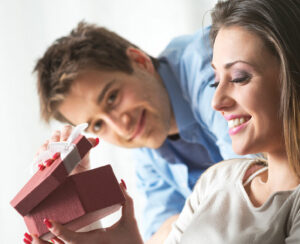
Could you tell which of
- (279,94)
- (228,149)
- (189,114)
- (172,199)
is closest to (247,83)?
(279,94)

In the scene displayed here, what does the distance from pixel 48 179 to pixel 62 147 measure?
82mm

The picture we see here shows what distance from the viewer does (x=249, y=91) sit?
2.77ft

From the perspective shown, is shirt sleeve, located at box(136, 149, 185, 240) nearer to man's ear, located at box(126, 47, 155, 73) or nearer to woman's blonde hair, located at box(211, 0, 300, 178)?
man's ear, located at box(126, 47, 155, 73)

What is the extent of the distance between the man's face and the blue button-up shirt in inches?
2.5

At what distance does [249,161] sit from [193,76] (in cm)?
56

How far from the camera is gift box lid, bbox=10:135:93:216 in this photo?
2.78 ft

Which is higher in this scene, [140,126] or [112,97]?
[112,97]

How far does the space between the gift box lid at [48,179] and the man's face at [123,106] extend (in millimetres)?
582

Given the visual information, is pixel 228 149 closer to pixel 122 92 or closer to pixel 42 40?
pixel 122 92

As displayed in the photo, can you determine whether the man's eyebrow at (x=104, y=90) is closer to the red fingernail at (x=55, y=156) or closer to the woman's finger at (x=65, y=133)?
the woman's finger at (x=65, y=133)

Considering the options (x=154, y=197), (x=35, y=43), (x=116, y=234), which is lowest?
(x=154, y=197)

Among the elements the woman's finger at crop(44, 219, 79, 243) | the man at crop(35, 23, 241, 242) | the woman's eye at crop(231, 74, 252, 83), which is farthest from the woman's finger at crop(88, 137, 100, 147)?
the man at crop(35, 23, 241, 242)

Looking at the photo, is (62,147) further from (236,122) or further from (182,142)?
(182,142)

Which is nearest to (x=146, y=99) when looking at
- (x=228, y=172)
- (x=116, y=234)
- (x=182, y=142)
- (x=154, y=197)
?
(x=182, y=142)
